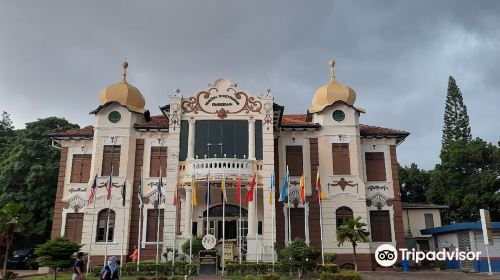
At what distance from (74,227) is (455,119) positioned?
134ft

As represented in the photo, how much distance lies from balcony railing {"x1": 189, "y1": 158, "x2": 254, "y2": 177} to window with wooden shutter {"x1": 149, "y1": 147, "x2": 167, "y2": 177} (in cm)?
316

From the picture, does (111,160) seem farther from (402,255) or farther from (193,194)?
(402,255)

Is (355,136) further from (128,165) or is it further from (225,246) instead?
(128,165)

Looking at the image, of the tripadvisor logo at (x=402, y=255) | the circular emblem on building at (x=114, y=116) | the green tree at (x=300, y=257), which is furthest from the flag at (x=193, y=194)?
the tripadvisor logo at (x=402, y=255)

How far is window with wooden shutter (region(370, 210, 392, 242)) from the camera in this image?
28.9 metres

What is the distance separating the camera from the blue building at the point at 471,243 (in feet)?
87.0

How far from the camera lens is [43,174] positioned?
109 feet

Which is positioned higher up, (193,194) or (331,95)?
(331,95)

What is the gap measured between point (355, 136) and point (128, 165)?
14.9 m

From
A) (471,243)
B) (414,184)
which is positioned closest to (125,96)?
(471,243)

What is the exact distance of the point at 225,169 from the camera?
26469mm

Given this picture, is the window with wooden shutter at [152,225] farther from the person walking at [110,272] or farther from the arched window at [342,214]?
the person walking at [110,272]

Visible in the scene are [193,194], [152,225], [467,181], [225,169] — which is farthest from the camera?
[467,181]

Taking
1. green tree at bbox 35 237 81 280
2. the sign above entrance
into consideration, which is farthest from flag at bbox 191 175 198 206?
green tree at bbox 35 237 81 280
